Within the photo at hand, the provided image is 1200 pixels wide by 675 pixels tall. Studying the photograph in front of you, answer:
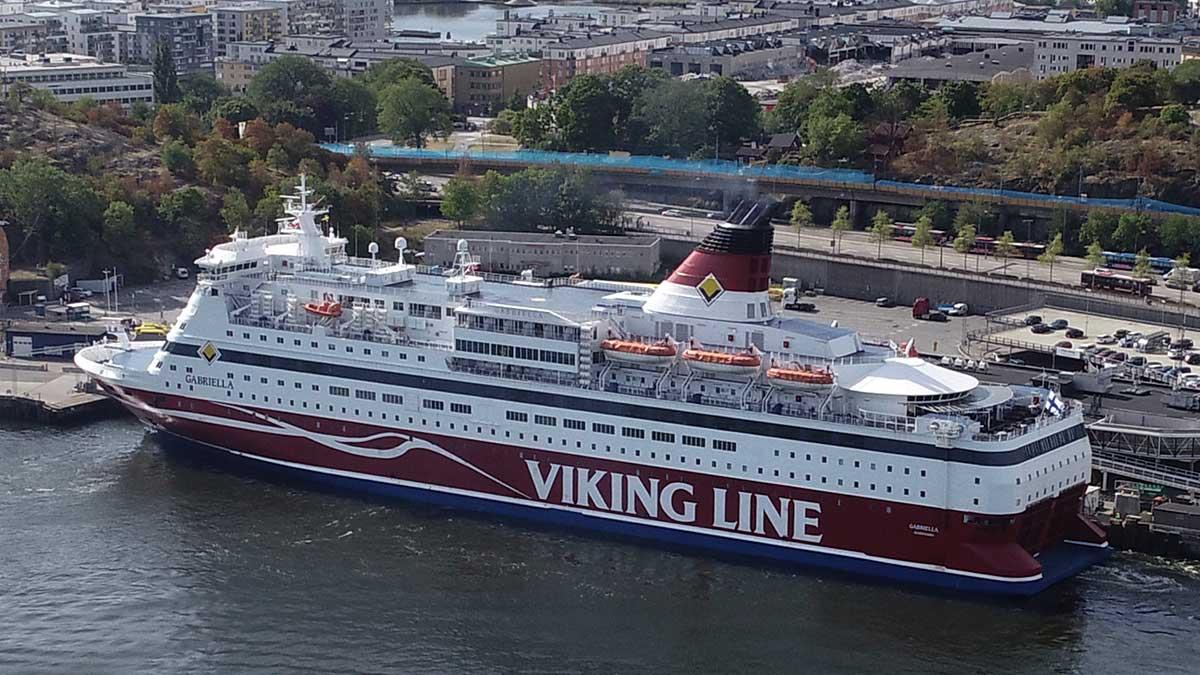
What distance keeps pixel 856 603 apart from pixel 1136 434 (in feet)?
26.1

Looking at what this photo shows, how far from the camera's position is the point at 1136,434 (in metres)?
34.3

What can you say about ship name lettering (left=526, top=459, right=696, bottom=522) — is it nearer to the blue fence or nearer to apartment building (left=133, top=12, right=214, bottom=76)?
the blue fence

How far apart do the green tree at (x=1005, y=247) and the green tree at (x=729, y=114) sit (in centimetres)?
1614

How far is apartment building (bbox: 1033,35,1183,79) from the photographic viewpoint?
267 ft

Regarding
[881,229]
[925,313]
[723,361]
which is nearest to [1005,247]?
[881,229]

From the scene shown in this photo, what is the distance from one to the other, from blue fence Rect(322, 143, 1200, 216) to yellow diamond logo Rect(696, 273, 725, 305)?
2719 centimetres

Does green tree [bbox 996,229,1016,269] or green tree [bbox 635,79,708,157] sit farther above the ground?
green tree [bbox 635,79,708,157]

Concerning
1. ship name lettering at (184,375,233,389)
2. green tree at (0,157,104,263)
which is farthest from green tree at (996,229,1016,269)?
green tree at (0,157,104,263)

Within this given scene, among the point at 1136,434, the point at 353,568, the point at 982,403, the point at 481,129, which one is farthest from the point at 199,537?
the point at 481,129

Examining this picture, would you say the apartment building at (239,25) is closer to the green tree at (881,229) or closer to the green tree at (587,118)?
the green tree at (587,118)

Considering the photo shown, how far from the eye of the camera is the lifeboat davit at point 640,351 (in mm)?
32469

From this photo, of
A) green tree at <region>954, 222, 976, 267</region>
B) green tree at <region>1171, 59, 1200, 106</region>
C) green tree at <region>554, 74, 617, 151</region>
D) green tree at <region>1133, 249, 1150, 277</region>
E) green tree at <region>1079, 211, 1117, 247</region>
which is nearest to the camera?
green tree at <region>1133, 249, 1150, 277</region>

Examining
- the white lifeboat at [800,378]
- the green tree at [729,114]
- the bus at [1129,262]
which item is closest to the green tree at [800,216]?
the green tree at [729,114]

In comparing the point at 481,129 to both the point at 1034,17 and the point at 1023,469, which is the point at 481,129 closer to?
the point at 1034,17
